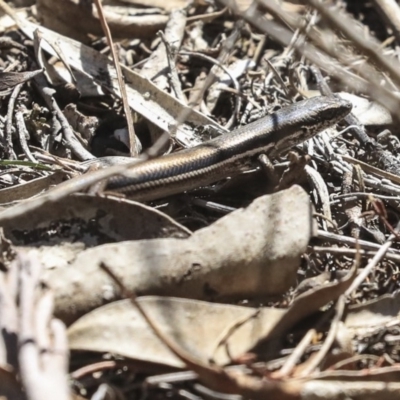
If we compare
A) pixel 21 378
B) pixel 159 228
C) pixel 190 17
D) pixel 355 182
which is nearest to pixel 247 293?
pixel 159 228

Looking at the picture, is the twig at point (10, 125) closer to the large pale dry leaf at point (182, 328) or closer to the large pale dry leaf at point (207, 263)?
the large pale dry leaf at point (207, 263)

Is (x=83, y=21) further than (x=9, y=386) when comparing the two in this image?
Yes

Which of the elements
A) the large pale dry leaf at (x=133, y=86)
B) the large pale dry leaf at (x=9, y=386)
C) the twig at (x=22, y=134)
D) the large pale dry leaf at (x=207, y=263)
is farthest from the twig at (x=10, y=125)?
the large pale dry leaf at (x=9, y=386)

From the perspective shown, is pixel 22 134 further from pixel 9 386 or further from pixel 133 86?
pixel 9 386

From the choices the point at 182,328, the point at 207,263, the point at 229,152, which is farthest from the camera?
the point at 229,152

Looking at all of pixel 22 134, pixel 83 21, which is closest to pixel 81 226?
pixel 22 134

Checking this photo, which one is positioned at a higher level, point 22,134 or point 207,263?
point 22,134
